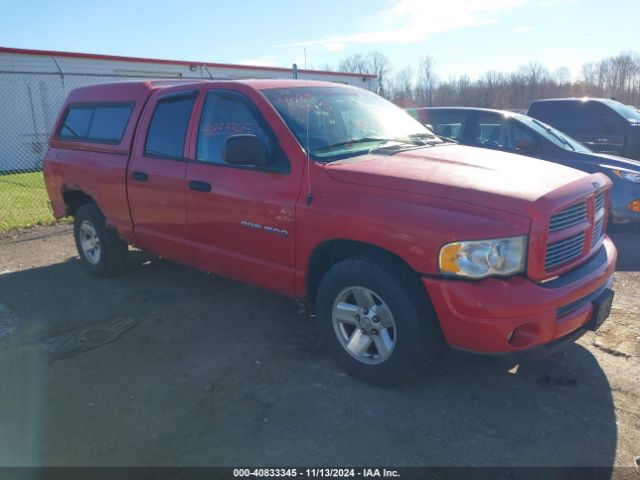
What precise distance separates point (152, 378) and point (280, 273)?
116 centimetres

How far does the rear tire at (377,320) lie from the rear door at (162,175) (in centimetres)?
166

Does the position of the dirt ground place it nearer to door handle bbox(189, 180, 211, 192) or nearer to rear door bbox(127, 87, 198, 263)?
rear door bbox(127, 87, 198, 263)

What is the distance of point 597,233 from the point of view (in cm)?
373

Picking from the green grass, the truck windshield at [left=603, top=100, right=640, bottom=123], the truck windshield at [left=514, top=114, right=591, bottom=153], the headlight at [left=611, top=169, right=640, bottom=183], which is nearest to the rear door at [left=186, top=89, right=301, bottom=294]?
A: the truck windshield at [left=514, top=114, right=591, bottom=153]

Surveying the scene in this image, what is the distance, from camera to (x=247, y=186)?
3.97m

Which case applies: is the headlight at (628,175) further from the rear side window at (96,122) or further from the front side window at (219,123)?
the rear side window at (96,122)

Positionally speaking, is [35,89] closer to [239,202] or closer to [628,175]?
[239,202]

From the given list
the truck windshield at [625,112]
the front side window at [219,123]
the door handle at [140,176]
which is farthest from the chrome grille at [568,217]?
the truck windshield at [625,112]

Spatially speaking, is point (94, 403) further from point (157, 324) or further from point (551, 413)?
point (551, 413)

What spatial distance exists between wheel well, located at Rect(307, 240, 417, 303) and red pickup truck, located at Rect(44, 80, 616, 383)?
0.01 metres

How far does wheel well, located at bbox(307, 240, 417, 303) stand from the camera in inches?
133

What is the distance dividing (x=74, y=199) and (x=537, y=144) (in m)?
5.98

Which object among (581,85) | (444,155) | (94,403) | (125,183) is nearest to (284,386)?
(94,403)

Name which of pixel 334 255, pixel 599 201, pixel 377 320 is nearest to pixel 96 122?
pixel 334 255
